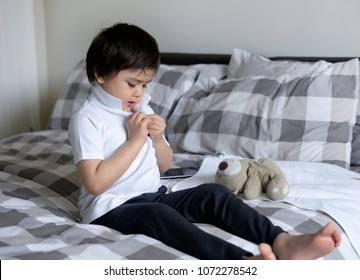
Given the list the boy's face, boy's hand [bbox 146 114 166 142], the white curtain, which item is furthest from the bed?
the white curtain

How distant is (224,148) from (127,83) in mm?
700

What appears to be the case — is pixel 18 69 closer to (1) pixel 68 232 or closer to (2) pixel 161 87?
(2) pixel 161 87

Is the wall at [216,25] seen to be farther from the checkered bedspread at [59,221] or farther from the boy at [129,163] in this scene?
the boy at [129,163]

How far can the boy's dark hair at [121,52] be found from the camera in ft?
4.50

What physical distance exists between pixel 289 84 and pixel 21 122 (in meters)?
1.79

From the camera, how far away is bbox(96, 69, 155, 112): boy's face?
4.54ft

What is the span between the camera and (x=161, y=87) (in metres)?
2.31

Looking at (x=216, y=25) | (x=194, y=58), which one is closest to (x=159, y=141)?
(x=194, y=58)

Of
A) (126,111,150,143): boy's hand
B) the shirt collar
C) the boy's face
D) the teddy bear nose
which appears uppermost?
the boy's face

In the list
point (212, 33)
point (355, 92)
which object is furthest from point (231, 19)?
point (355, 92)

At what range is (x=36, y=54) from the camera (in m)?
3.16

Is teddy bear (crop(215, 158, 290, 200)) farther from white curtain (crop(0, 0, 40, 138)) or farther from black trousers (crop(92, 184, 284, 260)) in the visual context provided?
white curtain (crop(0, 0, 40, 138))

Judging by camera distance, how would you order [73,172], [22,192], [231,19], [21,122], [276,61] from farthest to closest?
[21,122] < [231,19] < [276,61] < [73,172] < [22,192]
